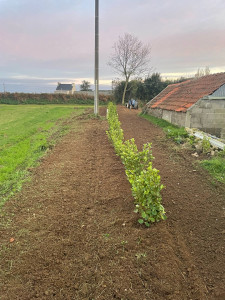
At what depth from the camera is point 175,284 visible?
234 cm

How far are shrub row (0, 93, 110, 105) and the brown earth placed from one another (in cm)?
3591

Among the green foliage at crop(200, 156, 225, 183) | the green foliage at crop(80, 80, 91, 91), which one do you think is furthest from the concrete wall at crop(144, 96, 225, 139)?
the green foliage at crop(80, 80, 91, 91)

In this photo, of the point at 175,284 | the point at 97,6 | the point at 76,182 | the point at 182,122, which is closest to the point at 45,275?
the point at 175,284

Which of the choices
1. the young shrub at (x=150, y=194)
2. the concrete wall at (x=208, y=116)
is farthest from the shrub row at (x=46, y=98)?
the young shrub at (x=150, y=194)

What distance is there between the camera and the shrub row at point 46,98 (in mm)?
39250

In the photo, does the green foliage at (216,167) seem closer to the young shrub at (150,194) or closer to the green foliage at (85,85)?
the young shrub at (150,194)

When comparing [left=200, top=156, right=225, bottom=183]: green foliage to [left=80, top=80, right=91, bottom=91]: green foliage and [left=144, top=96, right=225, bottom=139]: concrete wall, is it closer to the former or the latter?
[left=144, top=96, right=225, bottom=139]: concrete wall

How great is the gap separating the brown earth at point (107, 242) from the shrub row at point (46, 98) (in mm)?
35908

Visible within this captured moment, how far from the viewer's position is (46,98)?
1594 inches

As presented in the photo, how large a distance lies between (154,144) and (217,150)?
242 centimetres

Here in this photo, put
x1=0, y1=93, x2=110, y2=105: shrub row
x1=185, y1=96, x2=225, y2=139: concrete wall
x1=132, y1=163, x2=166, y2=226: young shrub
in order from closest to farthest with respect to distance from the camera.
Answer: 1. x1=132, y1=163, x2=166, y2=226: young shrub
2. x1=185, y1=96, x2=225, y2=139: concrete wall
3. x1=0, y1=93, x2=110, y2=105: shrub row

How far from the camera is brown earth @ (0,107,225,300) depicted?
2.34m

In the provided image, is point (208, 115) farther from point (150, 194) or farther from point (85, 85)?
point (85, 85)

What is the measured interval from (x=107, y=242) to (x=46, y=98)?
40.9 m
